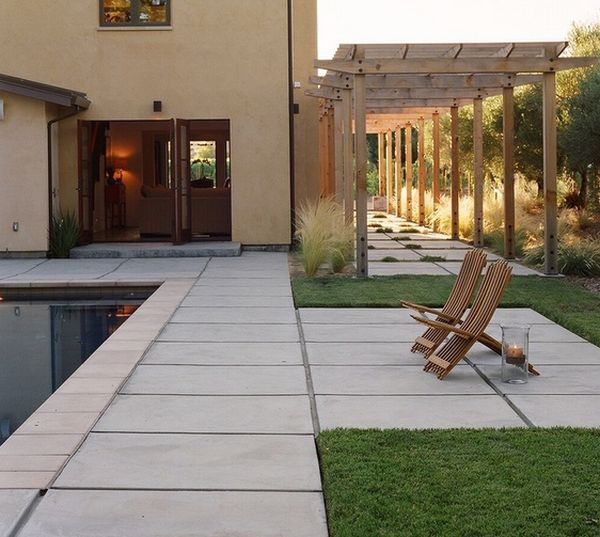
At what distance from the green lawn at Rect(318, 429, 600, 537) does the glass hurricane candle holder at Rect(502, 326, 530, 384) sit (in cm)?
137

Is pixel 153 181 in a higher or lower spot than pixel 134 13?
lower

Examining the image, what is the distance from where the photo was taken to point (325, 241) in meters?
14.3

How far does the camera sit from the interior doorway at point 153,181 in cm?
1814

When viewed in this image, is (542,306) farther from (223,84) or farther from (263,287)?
(223,84)

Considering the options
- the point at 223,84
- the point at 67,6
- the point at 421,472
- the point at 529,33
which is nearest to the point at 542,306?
the point at 421,472

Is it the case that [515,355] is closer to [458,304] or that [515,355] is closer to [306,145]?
[458,304]

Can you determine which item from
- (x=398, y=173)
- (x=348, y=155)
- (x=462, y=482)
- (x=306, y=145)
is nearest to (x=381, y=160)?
(x=398, y=173)

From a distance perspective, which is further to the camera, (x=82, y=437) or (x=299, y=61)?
(x=299, y=61)

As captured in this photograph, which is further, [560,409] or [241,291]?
[241,291]

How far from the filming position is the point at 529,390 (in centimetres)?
679

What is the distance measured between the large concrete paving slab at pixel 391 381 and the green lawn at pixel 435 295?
2.25m

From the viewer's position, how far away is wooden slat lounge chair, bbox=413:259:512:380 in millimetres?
7230

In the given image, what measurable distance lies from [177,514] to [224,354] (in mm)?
3819

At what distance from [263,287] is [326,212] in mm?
2938
